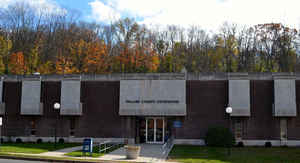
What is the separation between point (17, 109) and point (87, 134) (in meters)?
7.31

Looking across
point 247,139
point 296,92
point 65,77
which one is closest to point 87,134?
point 65,77

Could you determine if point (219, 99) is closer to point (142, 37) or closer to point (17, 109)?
point (17, 109)

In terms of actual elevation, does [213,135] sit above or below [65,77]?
below

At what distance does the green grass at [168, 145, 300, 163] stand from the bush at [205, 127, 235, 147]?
0.79m

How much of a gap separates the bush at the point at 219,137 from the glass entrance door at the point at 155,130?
436 centimetres

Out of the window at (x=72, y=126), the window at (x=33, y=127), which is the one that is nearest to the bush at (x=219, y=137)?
the window at (x=72, y=126)

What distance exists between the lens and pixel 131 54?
57906mm

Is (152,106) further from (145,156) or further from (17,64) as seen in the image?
(17,64)

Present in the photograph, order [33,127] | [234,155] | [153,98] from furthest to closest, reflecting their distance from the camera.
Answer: [33,127]
[153,98]
[234,155]

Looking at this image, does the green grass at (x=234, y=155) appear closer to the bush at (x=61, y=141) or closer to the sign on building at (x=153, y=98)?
the sign on building at (x=153, y=98)

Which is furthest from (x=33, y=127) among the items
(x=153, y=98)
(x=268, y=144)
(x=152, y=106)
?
(x=268, y=144)

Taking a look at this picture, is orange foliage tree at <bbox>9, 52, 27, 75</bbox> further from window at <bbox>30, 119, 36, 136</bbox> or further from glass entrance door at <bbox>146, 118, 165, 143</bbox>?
glass entrance door at <bbox>146, 118, 165, 143</bbox>

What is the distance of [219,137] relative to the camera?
2608 centimetres

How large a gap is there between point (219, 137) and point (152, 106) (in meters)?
6.20
